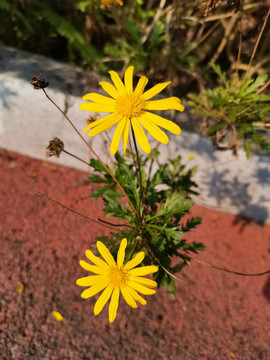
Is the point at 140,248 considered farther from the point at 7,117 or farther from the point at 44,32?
the point at 44,32

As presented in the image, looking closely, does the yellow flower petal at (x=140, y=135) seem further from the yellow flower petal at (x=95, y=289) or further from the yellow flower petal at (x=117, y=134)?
the yellow flower petal at (x=95, y=289)

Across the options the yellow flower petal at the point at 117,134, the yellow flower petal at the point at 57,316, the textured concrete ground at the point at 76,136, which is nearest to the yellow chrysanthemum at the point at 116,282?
the yellow flower petal at the point at 117,134

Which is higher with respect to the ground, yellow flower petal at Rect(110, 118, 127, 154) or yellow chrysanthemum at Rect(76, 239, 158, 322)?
yellow flower petal at Rect(110, 118, 127, 154)

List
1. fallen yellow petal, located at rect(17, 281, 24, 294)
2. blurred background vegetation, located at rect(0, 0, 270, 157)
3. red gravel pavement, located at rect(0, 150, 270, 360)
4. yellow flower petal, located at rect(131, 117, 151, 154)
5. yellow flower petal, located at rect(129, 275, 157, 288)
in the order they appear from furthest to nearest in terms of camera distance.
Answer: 1. blurred background vegetation, located at rect(0, 0, 270, 157)
2. fallen yellow petal, located at rect(17, 281, 24, 294)
3. red gravel pavement, located at rect(0, 150, 270, 360)
4. yellow flower petal, located at rect(129, 275, 157, 288)
5. yellow flower petal, located at rect(131, 117, 151, 154)

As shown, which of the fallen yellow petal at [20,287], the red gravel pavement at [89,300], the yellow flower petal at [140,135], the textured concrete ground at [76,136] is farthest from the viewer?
the textured concrete ground at [76,136]

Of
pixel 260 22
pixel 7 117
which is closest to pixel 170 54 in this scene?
pixel 260 22

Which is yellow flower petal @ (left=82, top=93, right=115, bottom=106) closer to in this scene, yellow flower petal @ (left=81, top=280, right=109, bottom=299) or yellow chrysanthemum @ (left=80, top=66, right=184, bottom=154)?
yellow chrysanthemum @ (left=80, top=66, right=184, bottom=154)

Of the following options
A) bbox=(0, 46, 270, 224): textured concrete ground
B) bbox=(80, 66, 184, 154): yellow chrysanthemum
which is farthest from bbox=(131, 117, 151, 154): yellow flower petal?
bbox=(0, 46, 270, 224): textured concrete ground
